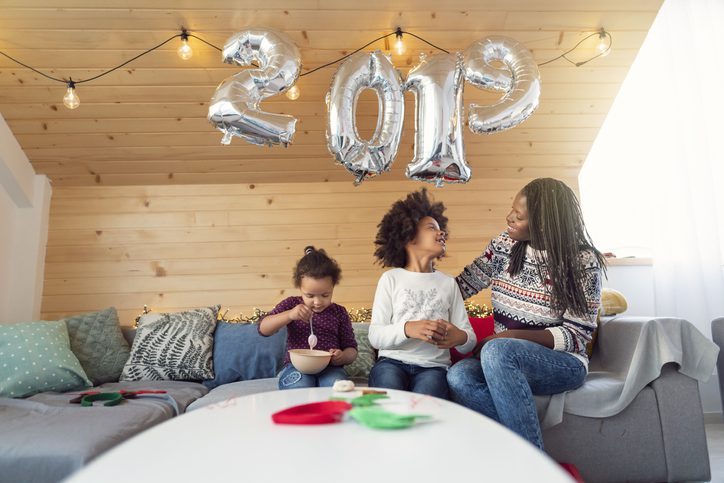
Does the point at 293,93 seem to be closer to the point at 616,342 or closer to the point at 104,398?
the point at 104,398

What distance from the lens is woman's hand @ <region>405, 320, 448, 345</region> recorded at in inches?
60.4

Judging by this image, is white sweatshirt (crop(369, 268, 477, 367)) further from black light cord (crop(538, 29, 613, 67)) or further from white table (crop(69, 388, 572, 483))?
black light cord (crop(538, 29, 613, 67))

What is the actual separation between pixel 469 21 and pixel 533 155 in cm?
90

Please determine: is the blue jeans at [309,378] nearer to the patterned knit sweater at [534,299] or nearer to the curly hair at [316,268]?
the curly hair at [316,268]

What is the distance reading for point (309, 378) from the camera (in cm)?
164

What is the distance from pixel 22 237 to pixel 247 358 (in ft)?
4.95

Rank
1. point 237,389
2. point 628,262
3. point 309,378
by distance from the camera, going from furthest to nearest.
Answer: point 628,262 → point 237,389 → point 309,378

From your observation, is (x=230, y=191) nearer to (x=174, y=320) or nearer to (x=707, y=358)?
(x=174, y=320)

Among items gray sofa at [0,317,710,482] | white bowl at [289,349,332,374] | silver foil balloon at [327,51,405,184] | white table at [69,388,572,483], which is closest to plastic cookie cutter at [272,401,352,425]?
white table at [69,388,572,483]

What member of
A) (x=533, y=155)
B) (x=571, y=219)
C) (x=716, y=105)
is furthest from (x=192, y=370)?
(x=716, y=105)

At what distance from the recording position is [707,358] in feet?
5.34

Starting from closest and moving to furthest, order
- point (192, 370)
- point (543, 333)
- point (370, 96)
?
1. point (543, 333)
2. point (192, 370)
3. point (370, 96)

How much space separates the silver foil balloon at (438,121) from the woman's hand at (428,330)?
0.55m

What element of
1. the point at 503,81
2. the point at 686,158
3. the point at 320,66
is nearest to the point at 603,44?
the point at 686,158
